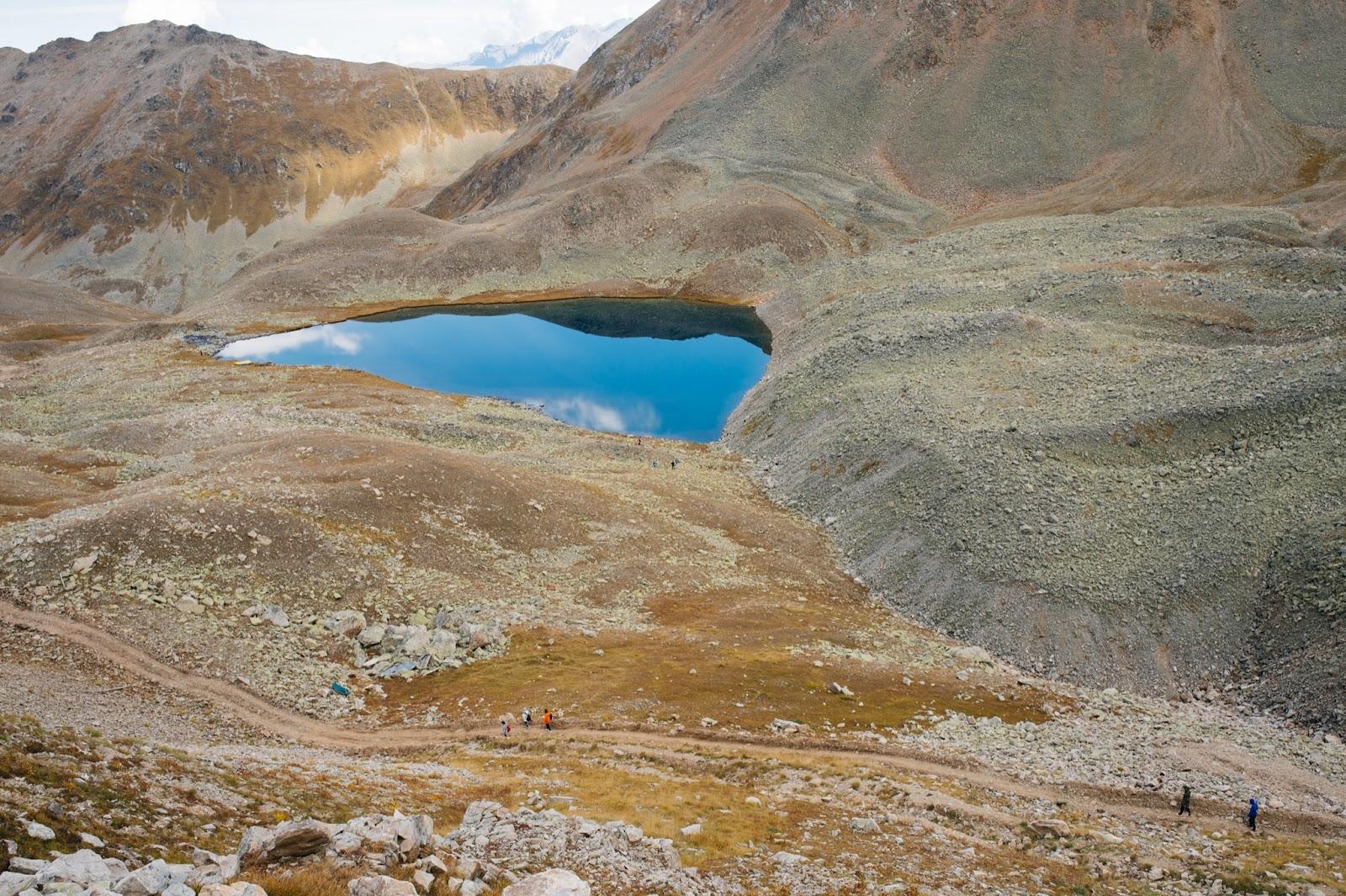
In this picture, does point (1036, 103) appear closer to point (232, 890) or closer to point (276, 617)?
point (276, 617)

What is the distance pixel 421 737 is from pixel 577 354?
8154 cm

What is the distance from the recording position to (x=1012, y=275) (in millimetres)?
82625

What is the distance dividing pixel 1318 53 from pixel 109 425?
17587cm

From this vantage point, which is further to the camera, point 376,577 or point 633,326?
point 633,326

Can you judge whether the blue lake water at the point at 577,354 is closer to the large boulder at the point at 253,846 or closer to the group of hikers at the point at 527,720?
the group of hikers at the point at 527,720

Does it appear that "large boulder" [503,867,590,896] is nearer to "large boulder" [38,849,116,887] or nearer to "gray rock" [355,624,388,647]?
"large boulder" [38,849,116,887]

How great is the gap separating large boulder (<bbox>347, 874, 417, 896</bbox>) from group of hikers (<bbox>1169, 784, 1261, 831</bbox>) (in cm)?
2420

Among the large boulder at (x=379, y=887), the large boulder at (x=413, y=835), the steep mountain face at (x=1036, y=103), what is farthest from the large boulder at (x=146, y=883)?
the steep mountain face at (x=1036, y=103)

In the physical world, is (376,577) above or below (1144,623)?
below

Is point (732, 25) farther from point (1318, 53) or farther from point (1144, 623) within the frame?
point (1144, 623)

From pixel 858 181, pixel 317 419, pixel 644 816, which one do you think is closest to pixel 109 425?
pixel 317 419

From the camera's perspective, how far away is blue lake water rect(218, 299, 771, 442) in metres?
89.2

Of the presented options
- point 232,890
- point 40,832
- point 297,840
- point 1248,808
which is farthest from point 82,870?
point 1248,808

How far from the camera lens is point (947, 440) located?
172 ft
